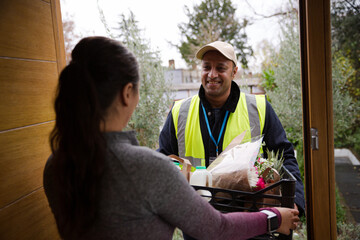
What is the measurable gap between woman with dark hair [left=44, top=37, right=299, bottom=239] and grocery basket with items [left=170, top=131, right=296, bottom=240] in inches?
6.0

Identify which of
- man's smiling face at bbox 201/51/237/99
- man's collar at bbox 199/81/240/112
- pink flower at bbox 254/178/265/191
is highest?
man's smiling face at bbox 201/51/237/99

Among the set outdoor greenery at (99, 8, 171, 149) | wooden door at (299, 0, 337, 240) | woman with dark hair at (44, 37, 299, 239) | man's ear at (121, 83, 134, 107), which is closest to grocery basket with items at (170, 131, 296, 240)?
woman with dark hair at (44, 37, 299, 239)

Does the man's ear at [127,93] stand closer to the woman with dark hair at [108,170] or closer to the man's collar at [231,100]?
the woman with dark hair at [108,170]

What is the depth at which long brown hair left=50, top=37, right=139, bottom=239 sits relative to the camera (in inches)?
27.4

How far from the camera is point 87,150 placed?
694 millimetres

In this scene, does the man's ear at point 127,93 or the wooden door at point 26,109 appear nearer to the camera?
the man's ear at point 127,93

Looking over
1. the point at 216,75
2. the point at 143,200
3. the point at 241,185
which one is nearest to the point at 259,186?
the point at 241,185

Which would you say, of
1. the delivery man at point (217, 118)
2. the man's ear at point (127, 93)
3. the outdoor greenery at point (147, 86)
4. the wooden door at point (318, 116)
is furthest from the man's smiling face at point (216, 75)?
the outdoor greenery at point (147, 86)

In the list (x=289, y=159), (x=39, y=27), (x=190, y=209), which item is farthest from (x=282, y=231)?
(x=39, y=27)

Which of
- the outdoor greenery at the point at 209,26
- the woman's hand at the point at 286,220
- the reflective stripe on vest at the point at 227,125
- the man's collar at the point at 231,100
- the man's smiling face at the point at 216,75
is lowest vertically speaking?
the woman's hand at the point at 286,220

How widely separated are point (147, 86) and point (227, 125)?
1961 mm

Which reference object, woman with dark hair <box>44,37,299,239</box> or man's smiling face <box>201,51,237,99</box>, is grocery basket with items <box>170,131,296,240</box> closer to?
woman with dark hair <box>44,37,299,239</box>

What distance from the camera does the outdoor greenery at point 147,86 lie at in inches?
132

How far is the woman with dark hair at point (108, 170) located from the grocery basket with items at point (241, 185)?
0.15 m
